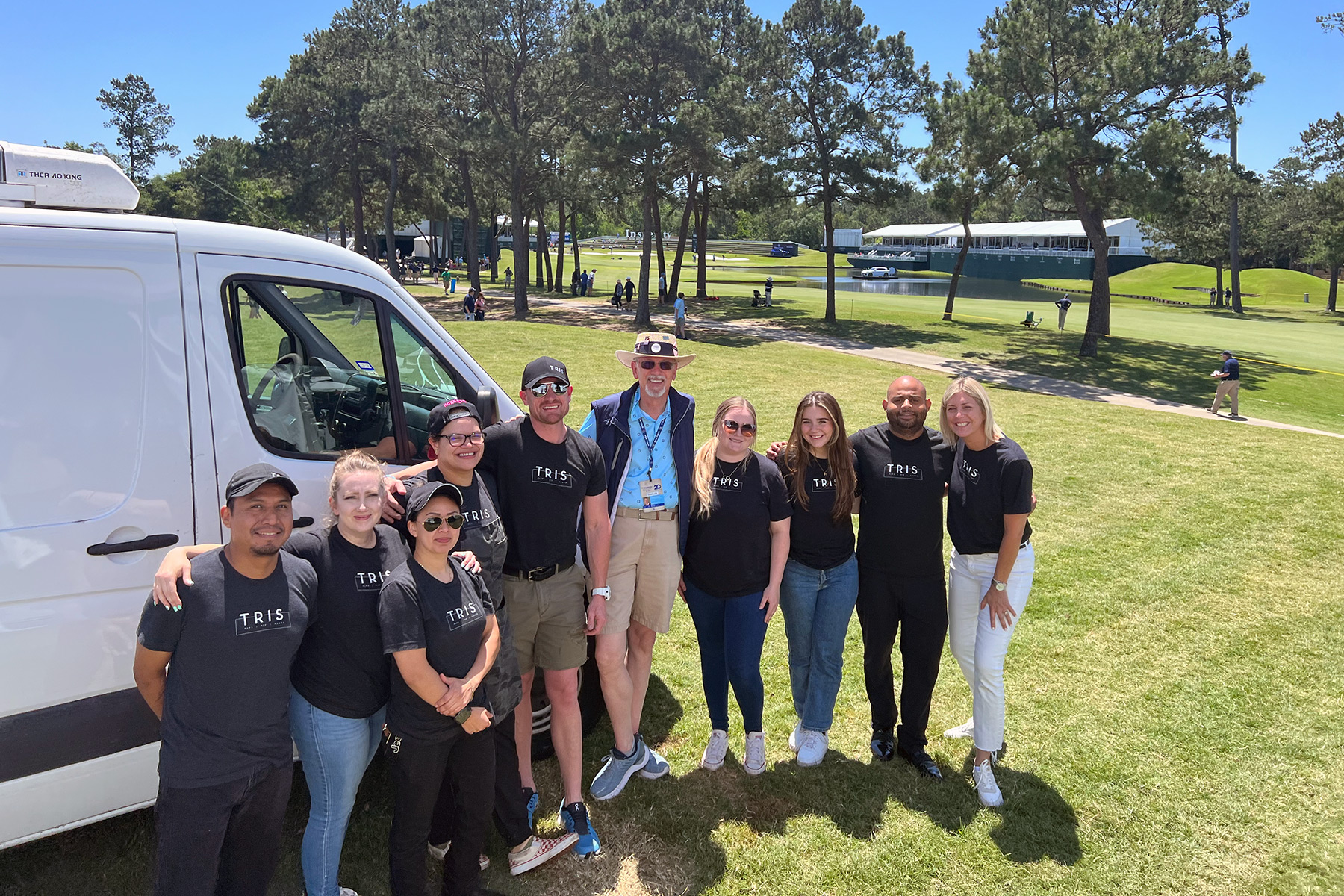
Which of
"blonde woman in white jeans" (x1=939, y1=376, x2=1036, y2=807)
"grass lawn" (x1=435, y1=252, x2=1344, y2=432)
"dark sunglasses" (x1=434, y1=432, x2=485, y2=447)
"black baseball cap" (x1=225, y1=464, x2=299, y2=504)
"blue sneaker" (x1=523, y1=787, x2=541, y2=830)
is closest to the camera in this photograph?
"black baseball cap" (x1=225, y1=464, x2=299, y2=504)

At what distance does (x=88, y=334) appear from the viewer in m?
2.86

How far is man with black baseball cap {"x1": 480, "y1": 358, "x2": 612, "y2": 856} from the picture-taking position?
137 inches

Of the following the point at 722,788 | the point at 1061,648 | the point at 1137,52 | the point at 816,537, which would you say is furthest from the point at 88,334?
the point at 1137,52

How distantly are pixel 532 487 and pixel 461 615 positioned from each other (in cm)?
72

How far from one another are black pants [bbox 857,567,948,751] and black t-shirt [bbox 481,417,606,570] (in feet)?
5.69

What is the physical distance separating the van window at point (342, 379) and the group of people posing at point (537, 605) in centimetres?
53

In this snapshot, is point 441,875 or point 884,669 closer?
point 441,875

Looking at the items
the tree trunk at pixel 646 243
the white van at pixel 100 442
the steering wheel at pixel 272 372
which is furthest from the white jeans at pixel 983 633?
the tree trunk at pixel 646 243

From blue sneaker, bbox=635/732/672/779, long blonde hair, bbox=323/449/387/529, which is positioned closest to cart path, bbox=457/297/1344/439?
blue sneaker, bbox=635/732/672/779

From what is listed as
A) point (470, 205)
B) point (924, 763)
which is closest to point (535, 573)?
point (924, 763)

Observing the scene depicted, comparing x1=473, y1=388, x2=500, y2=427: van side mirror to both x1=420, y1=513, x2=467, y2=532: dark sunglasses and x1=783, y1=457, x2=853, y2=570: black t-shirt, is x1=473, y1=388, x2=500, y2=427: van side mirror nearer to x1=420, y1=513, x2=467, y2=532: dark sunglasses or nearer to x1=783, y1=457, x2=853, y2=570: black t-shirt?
x1=420, y1=513, x2=467, y2=532: dark sunglasses

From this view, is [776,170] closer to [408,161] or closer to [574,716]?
[408,161]

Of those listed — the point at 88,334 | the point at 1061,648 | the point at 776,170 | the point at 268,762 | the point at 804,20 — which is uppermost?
the point at 804,20

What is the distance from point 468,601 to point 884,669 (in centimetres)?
251
